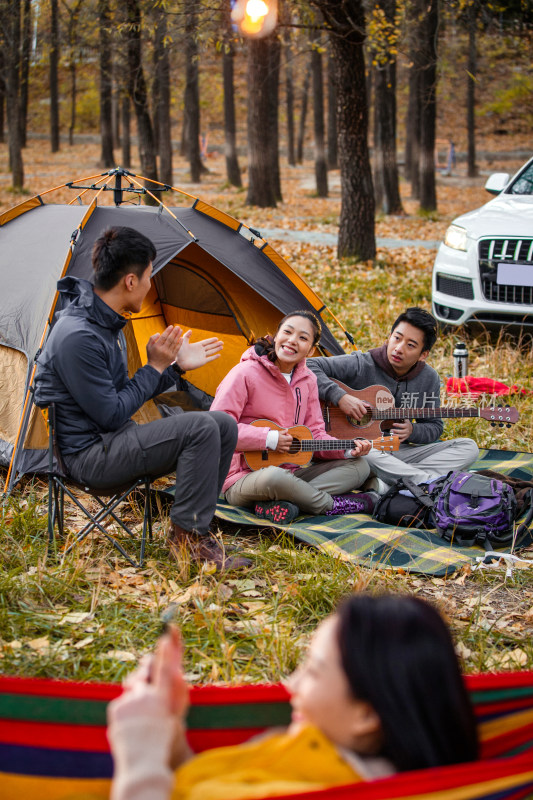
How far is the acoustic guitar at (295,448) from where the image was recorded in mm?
4242

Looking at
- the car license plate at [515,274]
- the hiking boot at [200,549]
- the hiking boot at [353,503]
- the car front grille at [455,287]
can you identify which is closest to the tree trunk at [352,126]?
the car front grille at [455,287]

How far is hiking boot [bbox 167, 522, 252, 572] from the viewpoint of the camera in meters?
3.46

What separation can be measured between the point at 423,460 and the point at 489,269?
262cm

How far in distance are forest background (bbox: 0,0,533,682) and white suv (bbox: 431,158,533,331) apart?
0.27m

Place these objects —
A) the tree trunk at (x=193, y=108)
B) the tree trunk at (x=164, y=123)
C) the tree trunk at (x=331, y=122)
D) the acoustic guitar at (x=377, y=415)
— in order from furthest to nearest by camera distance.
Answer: the tree trunk at (x=193, y=108) → the tree trunk at (x=331, y=122) → the tree trunk at (x=164, y=123) → the acoustic guitar at (x=377, y=415)

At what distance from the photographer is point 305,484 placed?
416 centimetres

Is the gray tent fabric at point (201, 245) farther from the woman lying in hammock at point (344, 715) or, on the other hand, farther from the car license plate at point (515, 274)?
the woman lying in hammock at point (344, 715)

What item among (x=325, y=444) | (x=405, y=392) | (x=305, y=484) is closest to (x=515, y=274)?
(x=405, y=392)

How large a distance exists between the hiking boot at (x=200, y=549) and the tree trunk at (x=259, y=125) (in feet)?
40.5

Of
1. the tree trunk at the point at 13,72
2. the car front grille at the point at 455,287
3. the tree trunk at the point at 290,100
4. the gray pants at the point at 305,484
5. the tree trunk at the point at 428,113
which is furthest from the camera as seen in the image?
the tree trunk at the point at 290,100

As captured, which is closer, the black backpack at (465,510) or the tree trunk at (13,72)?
the black backpack at (465,510)

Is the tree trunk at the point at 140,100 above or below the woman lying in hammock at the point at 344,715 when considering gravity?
above

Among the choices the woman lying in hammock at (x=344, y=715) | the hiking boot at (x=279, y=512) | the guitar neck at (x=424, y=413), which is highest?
the woman lying in hammock at (x=344, y=715)

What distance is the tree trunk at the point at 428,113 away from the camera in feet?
42.3
